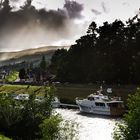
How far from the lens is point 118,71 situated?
14188cm

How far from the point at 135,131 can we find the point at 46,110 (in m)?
21.8

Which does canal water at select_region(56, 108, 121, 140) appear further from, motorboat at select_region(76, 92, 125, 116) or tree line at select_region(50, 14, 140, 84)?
tree line at select_region(50, 14, 140, 84)

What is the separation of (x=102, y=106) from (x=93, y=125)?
765 inches

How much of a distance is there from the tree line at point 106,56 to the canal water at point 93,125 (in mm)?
26753

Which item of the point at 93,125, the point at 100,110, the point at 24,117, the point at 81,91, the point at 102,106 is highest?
the point at 24,117

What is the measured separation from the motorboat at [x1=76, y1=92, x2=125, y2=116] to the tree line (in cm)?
2141

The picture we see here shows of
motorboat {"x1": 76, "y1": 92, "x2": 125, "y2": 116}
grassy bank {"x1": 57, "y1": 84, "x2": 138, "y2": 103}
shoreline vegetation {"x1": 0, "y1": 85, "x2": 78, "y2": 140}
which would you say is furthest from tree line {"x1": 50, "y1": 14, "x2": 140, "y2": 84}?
shoreline vegetation {"x1": 0, "y1": 85, "x2": 78, "y2": 140}

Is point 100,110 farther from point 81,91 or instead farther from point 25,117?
point 25,117

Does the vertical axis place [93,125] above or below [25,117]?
below

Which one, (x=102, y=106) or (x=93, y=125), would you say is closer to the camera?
(x=93, y=125)

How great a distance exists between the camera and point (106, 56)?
497ft

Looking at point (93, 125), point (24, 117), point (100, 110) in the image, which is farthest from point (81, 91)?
point (24, 117)

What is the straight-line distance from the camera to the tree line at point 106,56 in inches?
5586

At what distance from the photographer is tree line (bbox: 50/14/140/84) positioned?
465 ft
